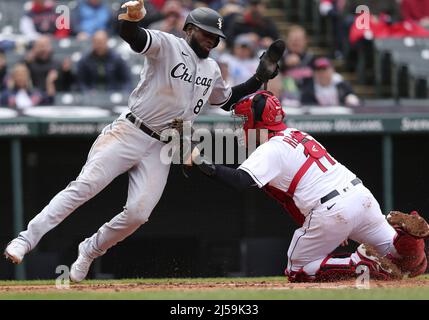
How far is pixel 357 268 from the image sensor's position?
769 centimetres

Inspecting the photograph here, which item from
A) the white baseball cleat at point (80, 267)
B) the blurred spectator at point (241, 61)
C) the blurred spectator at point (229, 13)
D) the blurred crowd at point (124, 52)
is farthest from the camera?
the blurred spectator at point (229, 13)

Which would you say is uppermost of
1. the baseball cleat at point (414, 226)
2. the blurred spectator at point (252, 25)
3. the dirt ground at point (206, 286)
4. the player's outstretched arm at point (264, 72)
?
the blurred spectator at point (252, 25)

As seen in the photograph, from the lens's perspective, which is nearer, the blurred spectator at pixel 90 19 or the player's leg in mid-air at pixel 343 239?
the player's leg in mid-air at pixel 343 239

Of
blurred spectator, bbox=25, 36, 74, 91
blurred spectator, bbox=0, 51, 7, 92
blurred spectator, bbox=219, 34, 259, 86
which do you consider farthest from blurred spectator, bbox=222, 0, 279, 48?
blurred spectator, bbox=0, 51, 7, 92

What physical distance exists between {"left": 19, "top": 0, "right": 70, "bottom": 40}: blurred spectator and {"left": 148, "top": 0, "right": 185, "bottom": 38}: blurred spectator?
1.21 metres

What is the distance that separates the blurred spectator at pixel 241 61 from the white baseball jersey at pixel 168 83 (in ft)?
15.1

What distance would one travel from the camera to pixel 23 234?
740 centimetres

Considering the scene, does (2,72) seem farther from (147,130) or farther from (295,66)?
(147,130)

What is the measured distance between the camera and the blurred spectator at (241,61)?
40.8ft

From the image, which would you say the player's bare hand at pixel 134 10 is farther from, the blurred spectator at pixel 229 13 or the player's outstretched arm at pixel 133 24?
the blurred spectator at pixel 229 13

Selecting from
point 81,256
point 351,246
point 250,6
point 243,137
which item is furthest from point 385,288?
point 250,6

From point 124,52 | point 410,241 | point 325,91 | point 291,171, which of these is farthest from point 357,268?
point 124,52

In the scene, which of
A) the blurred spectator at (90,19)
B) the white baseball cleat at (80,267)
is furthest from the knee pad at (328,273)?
the blurred spectator at (90,19)

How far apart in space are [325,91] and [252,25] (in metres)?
1.84
